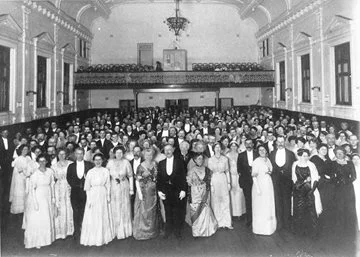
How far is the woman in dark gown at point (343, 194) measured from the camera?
566cm

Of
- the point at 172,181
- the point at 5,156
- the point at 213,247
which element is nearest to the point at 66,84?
the point at 5,156

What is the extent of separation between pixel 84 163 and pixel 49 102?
10207 mm

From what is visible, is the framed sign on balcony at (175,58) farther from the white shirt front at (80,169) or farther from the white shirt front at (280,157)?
the white shirt front at (80,169)

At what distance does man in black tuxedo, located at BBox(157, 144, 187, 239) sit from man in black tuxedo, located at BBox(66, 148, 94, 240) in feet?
4.26

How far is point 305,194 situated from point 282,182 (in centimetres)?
56

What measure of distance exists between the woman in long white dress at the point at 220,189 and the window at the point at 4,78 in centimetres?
793

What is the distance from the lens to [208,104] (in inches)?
919

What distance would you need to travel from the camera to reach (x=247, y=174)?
21.1ft

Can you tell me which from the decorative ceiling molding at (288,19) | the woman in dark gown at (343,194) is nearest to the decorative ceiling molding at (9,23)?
the woman in dark gown at (343,194)

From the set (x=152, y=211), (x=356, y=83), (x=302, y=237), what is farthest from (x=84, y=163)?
(x=356, y=83)

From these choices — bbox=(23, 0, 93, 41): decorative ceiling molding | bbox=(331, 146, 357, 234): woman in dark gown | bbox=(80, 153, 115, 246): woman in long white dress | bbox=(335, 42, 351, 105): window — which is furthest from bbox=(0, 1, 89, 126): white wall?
bbox=(335, 42, 351, 105): window

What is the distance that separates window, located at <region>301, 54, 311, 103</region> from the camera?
1505cm

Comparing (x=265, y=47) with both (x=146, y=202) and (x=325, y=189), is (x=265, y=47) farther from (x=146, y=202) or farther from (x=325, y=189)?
(x=146, y=202)

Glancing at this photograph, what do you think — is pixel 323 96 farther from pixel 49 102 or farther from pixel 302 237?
pixel 49 102
